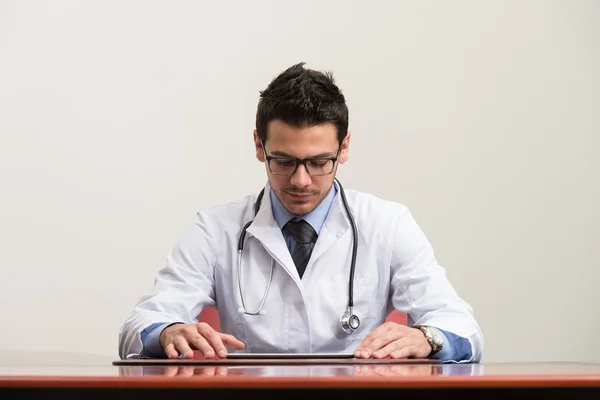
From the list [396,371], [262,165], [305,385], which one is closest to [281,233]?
[262,165]

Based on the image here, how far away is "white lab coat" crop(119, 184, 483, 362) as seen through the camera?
1.81m

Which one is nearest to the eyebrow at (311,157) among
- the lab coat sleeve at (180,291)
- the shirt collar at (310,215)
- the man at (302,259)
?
the man at (302,259)

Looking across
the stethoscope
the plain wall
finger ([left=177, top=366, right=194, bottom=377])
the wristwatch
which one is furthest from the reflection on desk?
the plain wall

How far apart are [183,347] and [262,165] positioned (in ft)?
4.46

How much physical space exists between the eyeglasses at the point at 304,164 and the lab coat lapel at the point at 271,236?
0.14m

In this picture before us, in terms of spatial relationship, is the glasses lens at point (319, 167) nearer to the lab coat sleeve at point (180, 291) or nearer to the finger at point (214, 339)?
the lab coat sleeve at point (180, 291)

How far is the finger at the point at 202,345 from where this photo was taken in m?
1.36

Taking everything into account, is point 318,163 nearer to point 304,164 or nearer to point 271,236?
point 304,164

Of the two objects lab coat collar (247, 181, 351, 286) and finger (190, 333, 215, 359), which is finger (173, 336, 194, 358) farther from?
Result: lab coat collar (247, 181, 351, 286)

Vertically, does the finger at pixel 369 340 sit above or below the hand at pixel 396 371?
below

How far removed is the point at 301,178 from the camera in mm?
1766

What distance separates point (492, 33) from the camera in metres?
2.88
